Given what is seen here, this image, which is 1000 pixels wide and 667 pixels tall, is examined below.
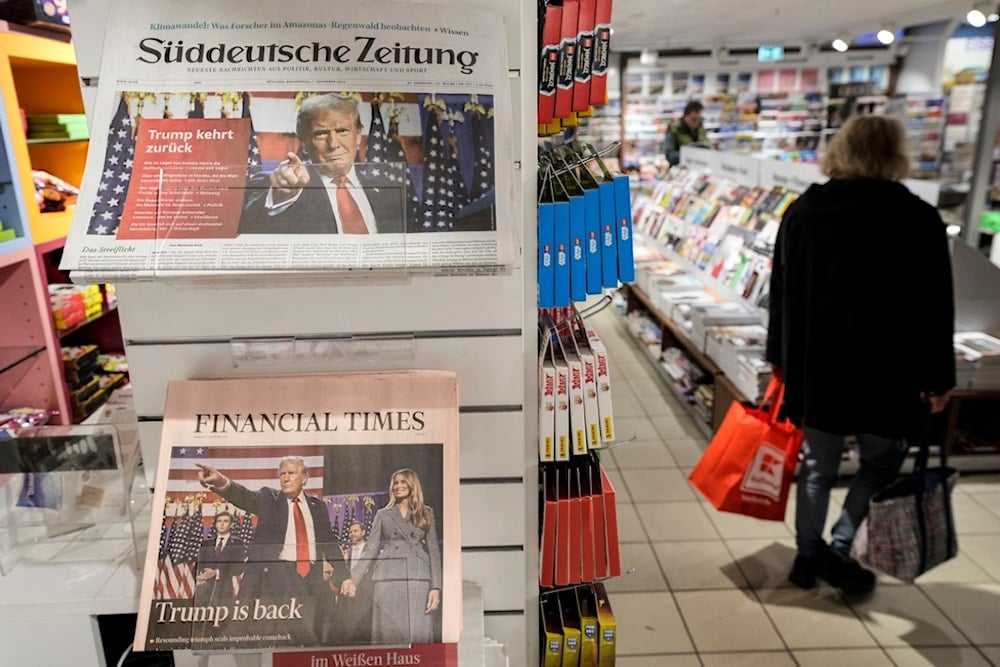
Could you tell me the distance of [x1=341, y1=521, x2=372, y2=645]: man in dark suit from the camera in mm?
1119

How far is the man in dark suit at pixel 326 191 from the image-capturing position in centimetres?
109

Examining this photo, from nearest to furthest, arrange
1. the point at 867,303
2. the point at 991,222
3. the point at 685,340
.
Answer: the point at 867,303 < the point at 685,340 < the point at 991,222

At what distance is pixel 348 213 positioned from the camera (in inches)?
43.3

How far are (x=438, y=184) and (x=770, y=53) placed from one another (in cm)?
1106

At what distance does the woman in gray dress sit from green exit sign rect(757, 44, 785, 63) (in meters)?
11.2

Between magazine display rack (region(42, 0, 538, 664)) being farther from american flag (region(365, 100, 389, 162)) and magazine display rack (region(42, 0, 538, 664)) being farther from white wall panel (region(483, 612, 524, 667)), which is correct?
white wall panel (region(483, 612, 524, 667))

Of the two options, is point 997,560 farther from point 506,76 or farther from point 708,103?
point 708,103

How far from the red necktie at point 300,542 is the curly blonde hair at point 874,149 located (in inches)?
88.2

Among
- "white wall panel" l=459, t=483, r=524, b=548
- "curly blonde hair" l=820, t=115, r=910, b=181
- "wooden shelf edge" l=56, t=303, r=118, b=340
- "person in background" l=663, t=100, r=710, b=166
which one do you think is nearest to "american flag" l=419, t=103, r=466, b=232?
"white wall panel" l=459, t=483, r=524, b=548

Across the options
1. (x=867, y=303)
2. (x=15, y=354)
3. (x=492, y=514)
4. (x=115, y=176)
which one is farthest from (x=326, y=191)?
(x=15, y=354)

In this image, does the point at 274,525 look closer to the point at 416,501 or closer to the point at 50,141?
the point at 416,501

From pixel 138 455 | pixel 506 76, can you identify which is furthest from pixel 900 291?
pixel 138 455

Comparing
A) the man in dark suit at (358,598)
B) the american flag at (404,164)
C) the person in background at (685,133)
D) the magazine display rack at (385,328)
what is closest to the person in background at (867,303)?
the magazine display rack at (385,328)

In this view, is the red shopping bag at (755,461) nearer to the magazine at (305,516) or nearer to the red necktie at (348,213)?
the magazine at (305,516)
